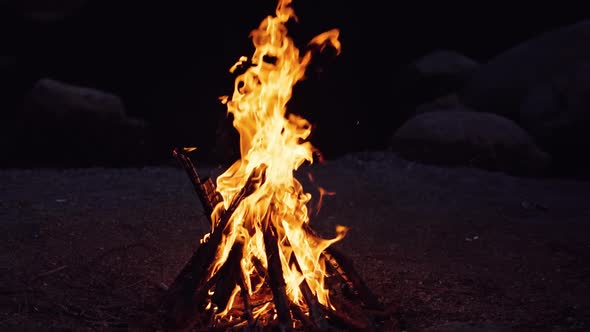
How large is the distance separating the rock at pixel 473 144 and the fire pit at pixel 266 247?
4.61m

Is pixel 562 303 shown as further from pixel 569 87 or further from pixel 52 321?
pixel 569 87

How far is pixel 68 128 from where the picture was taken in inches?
392

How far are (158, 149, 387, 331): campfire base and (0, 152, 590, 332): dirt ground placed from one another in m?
0.22

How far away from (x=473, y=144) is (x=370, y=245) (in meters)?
3.76

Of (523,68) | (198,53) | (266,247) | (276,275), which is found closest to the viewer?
(276,275)

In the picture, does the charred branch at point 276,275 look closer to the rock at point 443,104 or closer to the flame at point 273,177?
the flame at point 273,177

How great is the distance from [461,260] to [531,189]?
2748mm

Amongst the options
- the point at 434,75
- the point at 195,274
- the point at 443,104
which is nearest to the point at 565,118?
the point at 443,104

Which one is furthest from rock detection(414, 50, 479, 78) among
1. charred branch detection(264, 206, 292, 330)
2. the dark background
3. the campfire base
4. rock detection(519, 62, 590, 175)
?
charred branch detection(264, 206, 292, 330)

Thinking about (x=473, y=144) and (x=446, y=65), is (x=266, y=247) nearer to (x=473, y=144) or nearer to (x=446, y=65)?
(x=473, y=144)

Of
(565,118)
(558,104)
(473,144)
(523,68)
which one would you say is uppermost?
(523,68)

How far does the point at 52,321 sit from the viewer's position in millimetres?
3729

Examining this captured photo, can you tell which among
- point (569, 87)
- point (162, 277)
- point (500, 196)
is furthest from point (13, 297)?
point (569, 87)

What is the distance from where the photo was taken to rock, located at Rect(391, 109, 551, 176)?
8648mm
